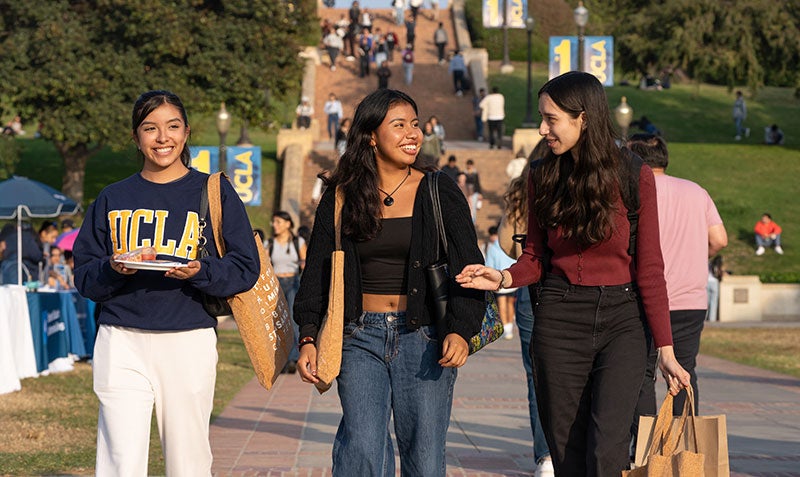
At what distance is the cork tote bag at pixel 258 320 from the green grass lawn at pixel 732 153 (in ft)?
77.4

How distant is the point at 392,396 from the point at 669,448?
1.04 m

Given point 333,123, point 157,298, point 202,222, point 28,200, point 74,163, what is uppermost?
point 202,222

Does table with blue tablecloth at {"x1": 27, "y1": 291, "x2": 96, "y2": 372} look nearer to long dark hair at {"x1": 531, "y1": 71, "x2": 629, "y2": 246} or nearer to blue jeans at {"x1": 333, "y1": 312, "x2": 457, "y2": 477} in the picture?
blue jeans at {"x1": 333, "y1": 312, "x2": 457, "y2": 477}

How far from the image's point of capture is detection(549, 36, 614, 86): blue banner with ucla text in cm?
3312

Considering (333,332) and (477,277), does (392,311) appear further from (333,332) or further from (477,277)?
(477,277)

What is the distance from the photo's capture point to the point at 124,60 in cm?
3453

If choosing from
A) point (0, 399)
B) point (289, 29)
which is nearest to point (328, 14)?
point (289, 29)

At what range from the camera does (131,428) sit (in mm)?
4910

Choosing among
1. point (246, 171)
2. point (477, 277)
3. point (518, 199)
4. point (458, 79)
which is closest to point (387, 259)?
point (477, 277)

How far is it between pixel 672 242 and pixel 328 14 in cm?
5160

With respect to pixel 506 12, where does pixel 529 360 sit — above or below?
below

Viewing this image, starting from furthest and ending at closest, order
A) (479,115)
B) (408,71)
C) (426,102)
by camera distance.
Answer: (408,71) < (426,102) < (479,115)

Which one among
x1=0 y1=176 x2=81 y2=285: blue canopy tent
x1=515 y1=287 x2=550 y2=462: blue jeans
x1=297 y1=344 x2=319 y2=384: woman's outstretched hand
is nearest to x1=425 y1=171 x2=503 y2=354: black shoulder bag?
x1=297 y1=344 x2=319 y2=384: woman's outstretched hand

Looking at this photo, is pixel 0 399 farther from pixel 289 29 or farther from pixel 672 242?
pixel 289 29
